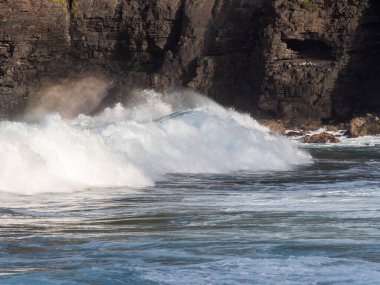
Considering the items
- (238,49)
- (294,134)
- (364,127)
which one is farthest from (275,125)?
(238,49)

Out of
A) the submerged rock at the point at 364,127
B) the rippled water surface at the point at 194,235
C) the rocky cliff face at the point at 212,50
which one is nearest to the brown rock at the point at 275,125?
the rocky cliff face at the point at 212,50

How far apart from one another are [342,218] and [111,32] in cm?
4446

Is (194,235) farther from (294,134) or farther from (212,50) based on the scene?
(212,50)

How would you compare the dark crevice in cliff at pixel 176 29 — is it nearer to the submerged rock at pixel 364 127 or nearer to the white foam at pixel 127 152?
the submerged rock at pixel 364 127

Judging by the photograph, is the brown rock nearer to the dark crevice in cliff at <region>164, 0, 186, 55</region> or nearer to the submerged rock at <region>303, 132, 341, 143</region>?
the submerged rock at <region>303, 132, 341, 143</region>

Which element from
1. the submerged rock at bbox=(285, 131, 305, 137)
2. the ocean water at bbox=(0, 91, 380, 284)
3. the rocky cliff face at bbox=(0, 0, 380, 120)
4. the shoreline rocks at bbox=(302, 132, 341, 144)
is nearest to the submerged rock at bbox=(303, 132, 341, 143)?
the shoreline rocks at bbox=(302, 132, 341, 144)

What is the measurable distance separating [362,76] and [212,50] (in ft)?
→ 27.6

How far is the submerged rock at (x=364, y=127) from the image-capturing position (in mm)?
39656

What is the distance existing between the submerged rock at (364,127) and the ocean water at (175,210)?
54.4 ft

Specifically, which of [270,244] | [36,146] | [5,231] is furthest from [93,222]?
[36,146]

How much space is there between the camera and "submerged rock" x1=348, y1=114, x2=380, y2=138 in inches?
1561

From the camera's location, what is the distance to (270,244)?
9.53 meters

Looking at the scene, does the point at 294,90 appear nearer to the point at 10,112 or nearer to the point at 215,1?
the point at 215,1

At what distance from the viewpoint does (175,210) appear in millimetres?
12469
